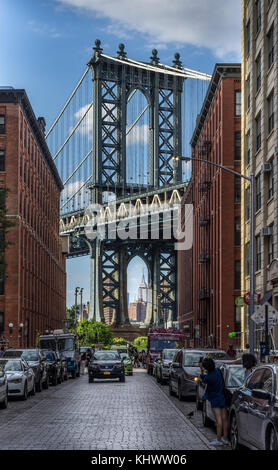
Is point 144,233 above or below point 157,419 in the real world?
above

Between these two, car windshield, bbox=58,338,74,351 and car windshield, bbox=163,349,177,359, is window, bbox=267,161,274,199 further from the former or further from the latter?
car windshield, bbox=58,338,74,351

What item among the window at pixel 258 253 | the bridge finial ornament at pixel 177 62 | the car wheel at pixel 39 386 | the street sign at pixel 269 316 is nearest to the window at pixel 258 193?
the window at pixel 258 253

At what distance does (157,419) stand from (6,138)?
2181 inches

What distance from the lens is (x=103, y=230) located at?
125250mm

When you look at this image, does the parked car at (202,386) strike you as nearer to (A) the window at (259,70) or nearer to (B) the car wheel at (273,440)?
(B) the car wheel at (273,440)

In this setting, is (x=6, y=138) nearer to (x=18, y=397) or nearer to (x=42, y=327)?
(x=42, y=327)

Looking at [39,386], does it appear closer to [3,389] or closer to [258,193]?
[3,389]

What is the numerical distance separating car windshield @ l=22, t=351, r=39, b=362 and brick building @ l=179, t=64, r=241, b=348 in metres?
29.1

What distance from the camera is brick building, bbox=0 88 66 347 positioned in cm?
7231

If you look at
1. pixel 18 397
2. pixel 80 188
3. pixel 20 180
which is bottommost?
pixel 18 397

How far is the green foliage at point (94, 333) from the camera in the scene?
12744 cm

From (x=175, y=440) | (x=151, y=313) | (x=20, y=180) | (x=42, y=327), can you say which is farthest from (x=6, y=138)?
(x=151, y=313)

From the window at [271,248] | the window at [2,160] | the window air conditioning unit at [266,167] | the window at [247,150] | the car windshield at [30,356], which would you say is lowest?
the car windshield at [30,356]

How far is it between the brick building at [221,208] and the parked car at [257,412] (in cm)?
4841
